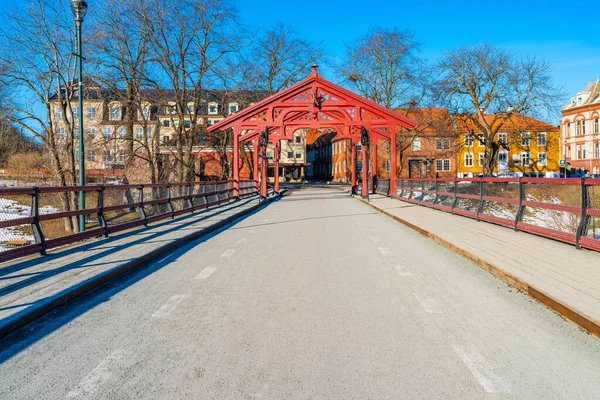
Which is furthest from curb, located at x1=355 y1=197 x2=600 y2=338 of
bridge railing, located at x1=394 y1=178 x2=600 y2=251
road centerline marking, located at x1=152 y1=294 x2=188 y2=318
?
road centerline marking, located at x1=152 y1=294 x2=188 y2=318

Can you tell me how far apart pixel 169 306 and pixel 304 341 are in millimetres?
2106

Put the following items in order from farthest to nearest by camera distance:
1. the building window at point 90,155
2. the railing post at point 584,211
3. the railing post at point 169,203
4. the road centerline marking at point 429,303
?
the building window at point 90,155
the railing post at point 169,203
the railing post at point 584,211
the road centerline marking at point 429,303

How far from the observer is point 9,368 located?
14.1 ft

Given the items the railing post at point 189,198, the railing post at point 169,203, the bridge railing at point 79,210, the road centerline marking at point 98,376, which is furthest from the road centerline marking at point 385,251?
the railing post at point 189,198

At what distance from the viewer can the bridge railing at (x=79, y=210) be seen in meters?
8.92

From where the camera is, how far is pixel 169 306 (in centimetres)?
625

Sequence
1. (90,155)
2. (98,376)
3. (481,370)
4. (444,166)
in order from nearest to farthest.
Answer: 1. (98,376)
2. (481,370)
3. (90,155)
4. (444,166)

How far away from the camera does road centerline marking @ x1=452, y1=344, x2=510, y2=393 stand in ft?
12.5

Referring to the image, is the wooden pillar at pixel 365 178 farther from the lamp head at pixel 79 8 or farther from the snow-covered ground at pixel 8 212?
A: the snow-covered ground at pixel 8 212

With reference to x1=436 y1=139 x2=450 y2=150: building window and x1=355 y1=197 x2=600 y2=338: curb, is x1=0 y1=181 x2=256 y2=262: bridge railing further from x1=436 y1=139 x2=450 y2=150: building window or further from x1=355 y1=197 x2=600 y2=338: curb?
x1=436 y1=139 x2=450 y2=150: building window

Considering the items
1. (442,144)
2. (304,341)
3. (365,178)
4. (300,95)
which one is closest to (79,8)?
(304,341)

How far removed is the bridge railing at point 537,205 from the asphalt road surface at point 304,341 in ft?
9.20

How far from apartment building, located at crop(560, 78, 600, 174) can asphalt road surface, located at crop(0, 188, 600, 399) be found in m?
81.0

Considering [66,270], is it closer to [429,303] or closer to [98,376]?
[98,376]
